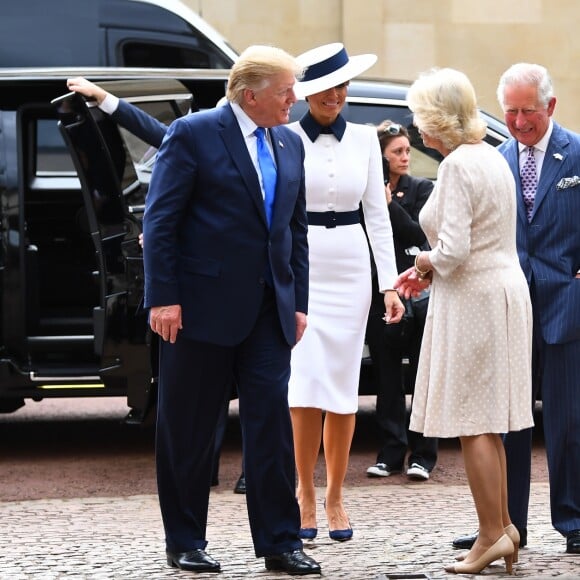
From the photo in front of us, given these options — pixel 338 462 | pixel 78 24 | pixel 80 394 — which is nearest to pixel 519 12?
pixel 78 24

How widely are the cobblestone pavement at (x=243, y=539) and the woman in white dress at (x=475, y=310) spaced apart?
0.30 m

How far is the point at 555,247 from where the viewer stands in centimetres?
591

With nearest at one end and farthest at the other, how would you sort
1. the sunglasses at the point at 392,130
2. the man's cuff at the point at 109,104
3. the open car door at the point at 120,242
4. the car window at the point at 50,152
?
the man's cuff at the point at 109,104, the open car door at the point at 120,242, the sunglasses at the point at 392,130, the car window at the point at 50,152

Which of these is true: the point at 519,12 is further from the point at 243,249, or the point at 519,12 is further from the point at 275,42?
the point at 243,249

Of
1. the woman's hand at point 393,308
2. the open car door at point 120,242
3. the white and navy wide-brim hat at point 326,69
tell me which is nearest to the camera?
the white and navy wide-brim hat at point 326,69

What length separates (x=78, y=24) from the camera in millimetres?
9234

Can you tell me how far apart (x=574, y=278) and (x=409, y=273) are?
0.64 metres

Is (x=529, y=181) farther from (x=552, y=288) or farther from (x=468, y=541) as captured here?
(x=468, y=541)

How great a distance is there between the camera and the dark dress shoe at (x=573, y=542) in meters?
5.79

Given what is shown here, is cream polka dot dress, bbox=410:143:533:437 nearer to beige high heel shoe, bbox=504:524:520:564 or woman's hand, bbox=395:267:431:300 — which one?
woman's hand, bbox=395:267:431:300

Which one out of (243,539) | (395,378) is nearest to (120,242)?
(395,378)

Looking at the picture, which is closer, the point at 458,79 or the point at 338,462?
the point at 458,79

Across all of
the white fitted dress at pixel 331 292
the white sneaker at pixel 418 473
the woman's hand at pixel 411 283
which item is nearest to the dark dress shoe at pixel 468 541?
the white fitted dress at pixel 331 292

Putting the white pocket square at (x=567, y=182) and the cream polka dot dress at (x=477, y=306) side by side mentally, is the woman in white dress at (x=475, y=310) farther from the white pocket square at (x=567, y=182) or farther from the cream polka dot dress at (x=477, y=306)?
the white pocket square at (x=567, y=182)
